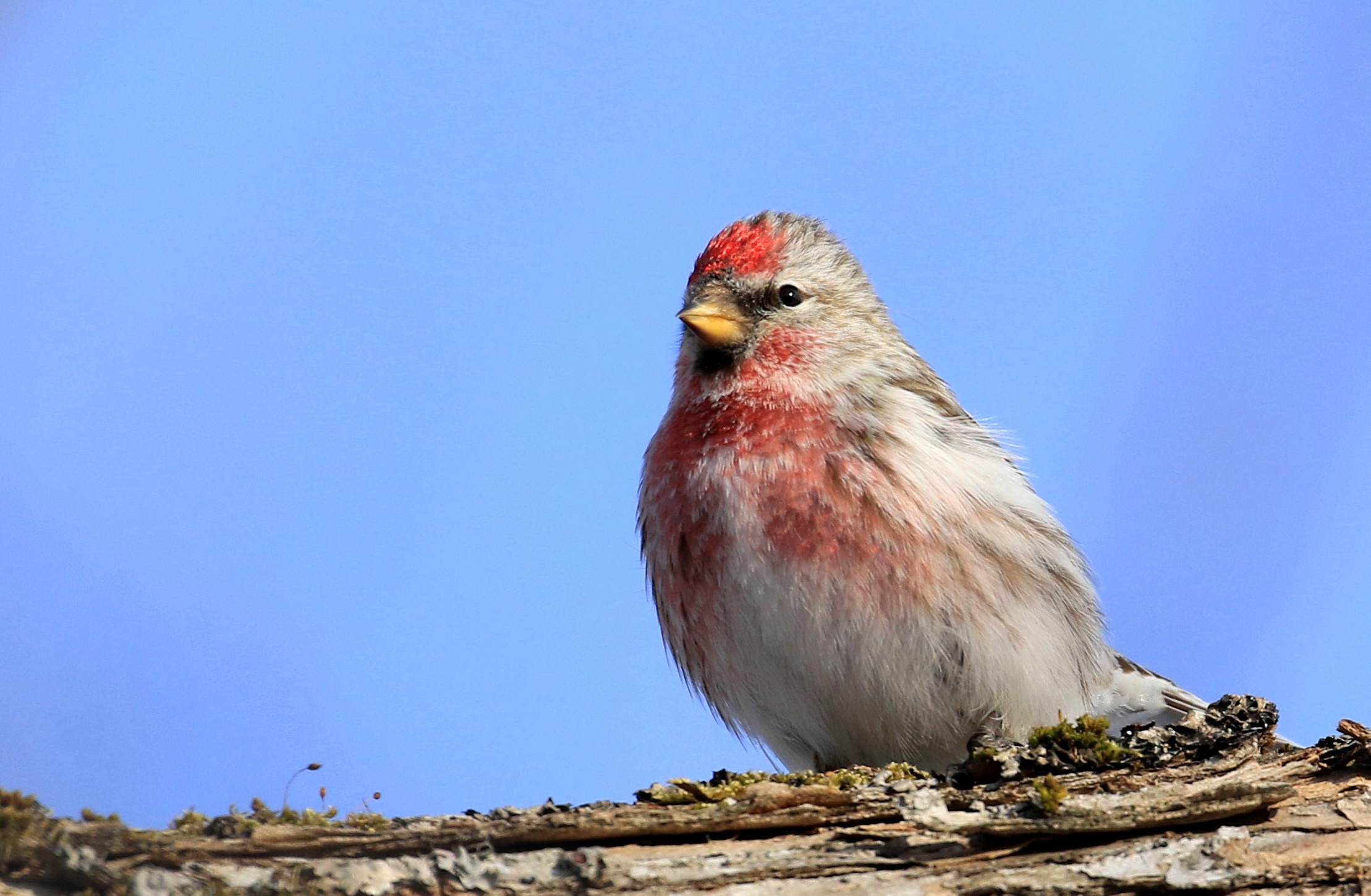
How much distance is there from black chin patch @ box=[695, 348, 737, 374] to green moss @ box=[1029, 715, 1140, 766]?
231 centimetres

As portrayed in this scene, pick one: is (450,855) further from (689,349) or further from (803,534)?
(689,349)

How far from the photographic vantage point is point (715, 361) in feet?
18.8

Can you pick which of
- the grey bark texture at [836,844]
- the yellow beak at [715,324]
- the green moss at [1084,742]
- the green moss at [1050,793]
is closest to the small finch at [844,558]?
the yellow beak at [715,324]

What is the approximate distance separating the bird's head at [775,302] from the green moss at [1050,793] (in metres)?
2.54

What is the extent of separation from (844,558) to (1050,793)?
165 cm

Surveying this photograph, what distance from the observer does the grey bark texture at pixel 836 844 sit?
2.84 metres

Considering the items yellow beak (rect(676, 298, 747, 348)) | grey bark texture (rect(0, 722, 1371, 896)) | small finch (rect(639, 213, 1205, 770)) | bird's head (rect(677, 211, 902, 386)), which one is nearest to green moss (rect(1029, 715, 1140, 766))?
grey bark texture (rect(0, 722, 1371, 896))

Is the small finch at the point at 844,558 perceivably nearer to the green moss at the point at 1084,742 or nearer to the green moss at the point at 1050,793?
the green moss at the point at 1084,742

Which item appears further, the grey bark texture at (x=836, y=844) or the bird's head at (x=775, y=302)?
the bird's head at (x=775, y=302)

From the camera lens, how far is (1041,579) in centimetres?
554

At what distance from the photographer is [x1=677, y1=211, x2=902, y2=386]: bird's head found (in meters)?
5.74

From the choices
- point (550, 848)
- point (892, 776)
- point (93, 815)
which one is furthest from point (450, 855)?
point (892, 776)

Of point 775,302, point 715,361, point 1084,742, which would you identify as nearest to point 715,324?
point 715,361

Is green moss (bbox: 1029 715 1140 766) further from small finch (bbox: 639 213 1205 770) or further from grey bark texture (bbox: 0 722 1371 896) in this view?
small finch (bbox: 639 213 1205 770)
